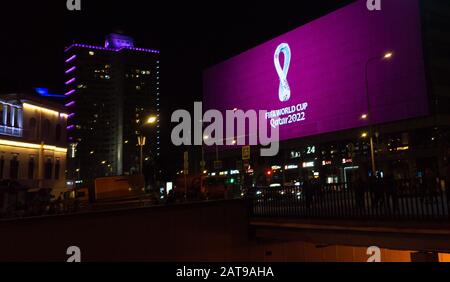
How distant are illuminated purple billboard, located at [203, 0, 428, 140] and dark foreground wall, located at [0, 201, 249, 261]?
3077 centimetres

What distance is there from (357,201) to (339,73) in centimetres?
5757

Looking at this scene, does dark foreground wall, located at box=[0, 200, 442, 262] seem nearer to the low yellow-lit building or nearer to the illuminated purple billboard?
the low yellow-lit building

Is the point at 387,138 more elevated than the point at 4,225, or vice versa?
the point at 387,138

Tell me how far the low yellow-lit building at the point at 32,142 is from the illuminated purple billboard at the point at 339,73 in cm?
3272

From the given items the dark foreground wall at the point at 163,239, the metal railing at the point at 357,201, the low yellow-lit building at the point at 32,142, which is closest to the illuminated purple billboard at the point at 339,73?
the metal railing at the point at 357,201

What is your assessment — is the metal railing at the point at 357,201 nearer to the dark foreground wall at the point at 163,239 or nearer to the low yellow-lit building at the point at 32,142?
the dark foreground wall at the point at 163,239

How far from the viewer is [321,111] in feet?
241

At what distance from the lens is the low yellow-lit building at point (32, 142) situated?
38.0 meters

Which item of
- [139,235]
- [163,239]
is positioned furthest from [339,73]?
[139,235]

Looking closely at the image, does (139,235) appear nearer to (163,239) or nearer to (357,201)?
(163,239)

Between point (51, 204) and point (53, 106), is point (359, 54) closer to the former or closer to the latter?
point (53, 106)
